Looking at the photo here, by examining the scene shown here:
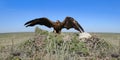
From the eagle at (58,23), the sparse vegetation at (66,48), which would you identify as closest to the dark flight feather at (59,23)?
the eagle at (58,23)

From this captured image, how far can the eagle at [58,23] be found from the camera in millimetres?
11125

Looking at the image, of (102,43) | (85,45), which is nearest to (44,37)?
(85,45)

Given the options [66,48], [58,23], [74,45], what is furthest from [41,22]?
[66,48]

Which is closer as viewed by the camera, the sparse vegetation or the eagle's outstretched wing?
the sparse vegetation

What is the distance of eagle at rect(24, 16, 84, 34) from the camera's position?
11125 millimetres

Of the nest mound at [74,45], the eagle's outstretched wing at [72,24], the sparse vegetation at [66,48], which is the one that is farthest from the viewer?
the eagle's outstretched wing at [72,24]

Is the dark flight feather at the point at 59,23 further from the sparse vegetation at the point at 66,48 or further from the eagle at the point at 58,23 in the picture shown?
the sparse vegetation at the point at 66,48

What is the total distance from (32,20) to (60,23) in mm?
1204

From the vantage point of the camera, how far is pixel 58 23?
12.2 metres

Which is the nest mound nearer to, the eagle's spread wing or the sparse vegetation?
the sparse vegetation

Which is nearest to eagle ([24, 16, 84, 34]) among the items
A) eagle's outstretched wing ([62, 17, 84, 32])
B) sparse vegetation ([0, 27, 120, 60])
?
eagle's outstretched wing ([62, 17, 84, 32])

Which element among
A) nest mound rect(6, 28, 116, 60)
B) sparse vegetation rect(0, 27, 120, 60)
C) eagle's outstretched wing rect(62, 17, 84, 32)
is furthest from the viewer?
eagle's outstretched wing rect(62, 17, 84, 32)

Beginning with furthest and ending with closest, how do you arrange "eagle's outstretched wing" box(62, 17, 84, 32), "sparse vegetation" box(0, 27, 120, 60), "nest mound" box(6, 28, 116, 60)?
"eagle's outstretched wing" box(62, 17, 84, 32)
"nest mound" box(6, 28, 116, 60)
"sparse vegetation" box(0, 27, 120, 60)

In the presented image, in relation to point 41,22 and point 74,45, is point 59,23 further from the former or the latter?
point 74,45
